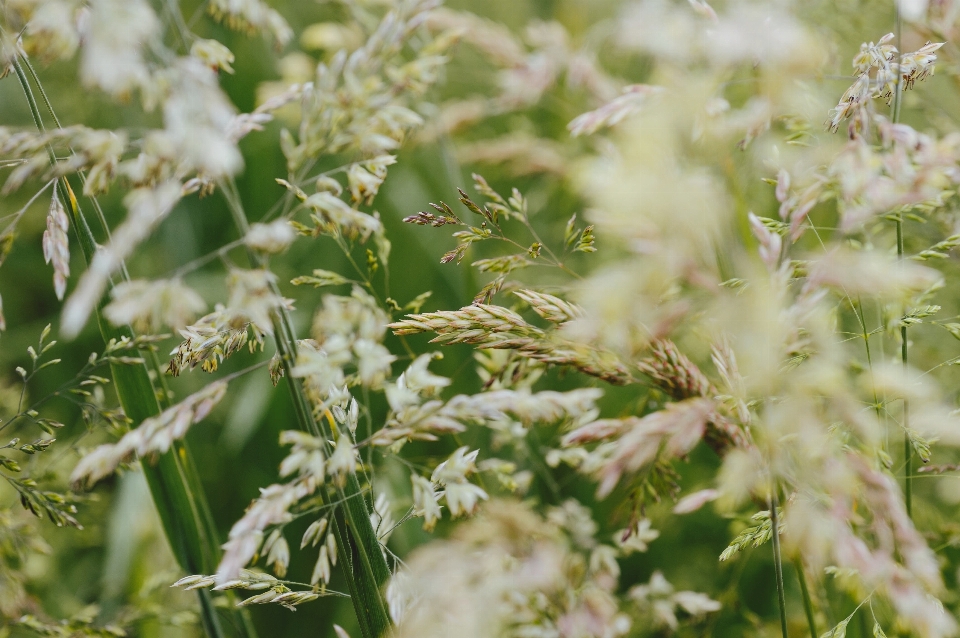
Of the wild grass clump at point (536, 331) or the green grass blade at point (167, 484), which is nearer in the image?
the wild grass clump at point (536, 331)

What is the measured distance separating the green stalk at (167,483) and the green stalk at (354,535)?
195 mm

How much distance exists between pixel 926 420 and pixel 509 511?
0.95 ft

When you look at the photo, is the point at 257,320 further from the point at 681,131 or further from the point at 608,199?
the point at 681,131

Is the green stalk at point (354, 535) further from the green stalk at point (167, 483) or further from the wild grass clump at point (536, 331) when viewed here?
the green stalk at point (167, 483)

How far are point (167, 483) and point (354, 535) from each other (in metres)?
0.25

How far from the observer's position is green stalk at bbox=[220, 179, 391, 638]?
0.49m

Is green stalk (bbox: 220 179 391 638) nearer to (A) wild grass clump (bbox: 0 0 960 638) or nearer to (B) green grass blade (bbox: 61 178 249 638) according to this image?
(A) wild grass clump (bbox: 0 0 960 638)

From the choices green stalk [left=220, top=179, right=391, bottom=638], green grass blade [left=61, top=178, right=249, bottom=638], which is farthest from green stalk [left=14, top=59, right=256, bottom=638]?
green stalk [left=220, top=179, right=391, bottom=638]

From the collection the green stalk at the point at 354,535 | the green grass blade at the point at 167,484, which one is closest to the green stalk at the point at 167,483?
the green grass blade at the point at 167,484

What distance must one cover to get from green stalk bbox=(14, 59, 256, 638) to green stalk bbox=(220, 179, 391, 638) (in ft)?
0.64

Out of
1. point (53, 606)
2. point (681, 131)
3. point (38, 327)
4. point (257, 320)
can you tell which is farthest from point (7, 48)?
point (38, 327)

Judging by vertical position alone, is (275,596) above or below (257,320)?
below

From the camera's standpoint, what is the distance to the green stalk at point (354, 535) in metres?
Result: 0.49

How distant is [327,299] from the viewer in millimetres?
454
